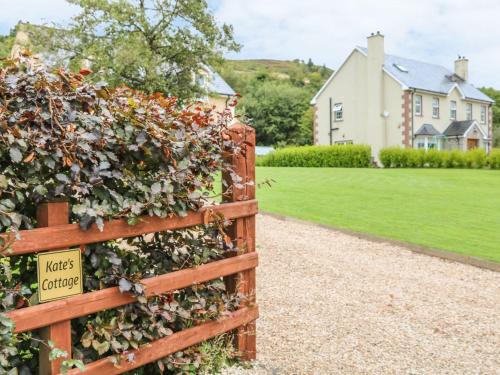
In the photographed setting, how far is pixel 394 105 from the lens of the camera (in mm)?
33875

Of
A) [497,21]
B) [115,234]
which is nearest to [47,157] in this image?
[115,234]

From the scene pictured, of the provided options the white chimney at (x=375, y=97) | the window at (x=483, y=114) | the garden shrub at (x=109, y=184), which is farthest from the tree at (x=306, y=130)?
the garden shrub at (x=109, y=184)

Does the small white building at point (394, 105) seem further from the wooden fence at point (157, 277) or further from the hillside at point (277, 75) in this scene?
the wooden fence at point (157, 277)

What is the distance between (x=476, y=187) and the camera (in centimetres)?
1620

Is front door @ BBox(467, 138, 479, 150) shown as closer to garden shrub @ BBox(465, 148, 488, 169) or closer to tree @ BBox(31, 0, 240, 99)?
garden shrub @ BBox(465, 148, 488, 169)

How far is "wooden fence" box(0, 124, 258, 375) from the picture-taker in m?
2.28

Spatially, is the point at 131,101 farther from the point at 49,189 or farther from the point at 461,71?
the point at 461,71

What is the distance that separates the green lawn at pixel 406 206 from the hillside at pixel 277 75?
25.6 feet

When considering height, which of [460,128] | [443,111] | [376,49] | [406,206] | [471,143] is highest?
[376,49]

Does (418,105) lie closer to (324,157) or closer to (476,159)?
(476,159)

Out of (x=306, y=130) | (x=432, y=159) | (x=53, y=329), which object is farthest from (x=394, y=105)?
(x=53, y=329)

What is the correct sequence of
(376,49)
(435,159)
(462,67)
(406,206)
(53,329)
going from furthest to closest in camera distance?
(462,67)
(376,49)
(435,159)
(406,206)
(53,329)

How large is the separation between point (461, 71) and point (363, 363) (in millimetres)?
42339

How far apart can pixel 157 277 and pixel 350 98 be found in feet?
116
